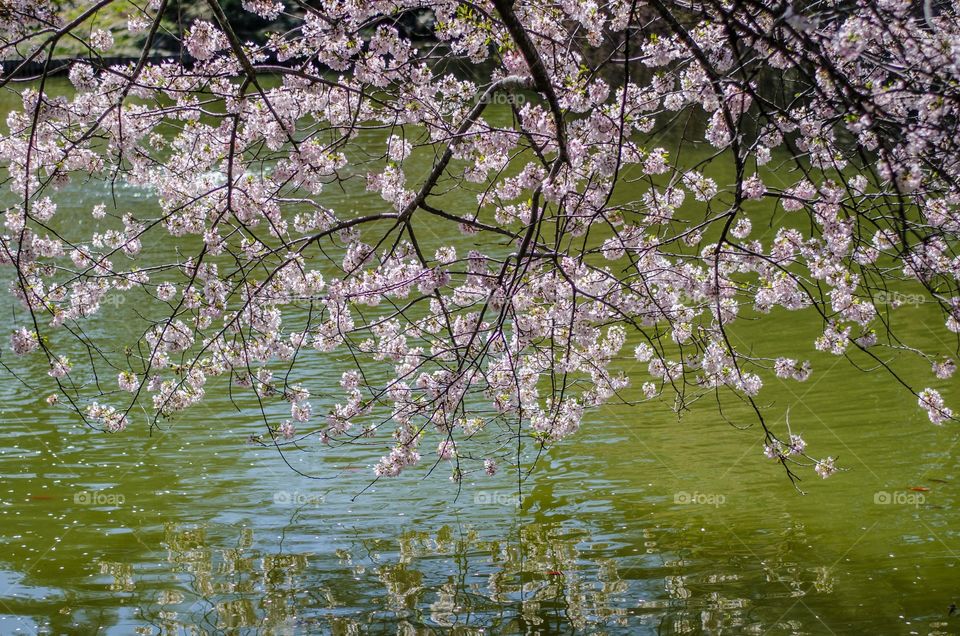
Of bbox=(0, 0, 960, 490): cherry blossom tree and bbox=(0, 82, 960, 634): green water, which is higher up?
bbox=(0, 0, 960, 490): cherry blossom tree

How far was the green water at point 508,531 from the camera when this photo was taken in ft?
15.3

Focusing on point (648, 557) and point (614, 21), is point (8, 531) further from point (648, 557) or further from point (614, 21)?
point (614, 21)

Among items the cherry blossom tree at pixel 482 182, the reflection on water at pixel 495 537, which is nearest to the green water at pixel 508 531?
the reflection on water at pixel 495 537

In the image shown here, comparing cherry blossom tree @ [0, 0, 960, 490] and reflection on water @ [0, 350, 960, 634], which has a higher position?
cherry blossom tree @ [0, 0, 960, 490]

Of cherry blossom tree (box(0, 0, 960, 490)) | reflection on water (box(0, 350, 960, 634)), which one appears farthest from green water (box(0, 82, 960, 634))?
cherry blossom tree (box(0, 0, 960, 490))

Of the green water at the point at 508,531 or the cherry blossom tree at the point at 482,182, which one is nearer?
the cherry blossom tree at the point at 482,182

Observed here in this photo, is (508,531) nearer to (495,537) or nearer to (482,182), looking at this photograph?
(495,537)

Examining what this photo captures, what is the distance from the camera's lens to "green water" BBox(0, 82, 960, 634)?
467cm

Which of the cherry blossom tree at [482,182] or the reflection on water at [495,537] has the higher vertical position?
the cherry blossom tree at [482,182]

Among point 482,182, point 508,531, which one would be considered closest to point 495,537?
point 508,531

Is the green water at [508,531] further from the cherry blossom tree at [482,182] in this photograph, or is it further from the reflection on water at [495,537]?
the cherry blossom tree at [482,182]

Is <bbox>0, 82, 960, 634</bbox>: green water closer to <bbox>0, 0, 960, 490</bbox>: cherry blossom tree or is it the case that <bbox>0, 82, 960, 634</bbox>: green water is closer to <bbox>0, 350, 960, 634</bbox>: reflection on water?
<bbox>0, 350, 960, 634</bbox>: reflection on water

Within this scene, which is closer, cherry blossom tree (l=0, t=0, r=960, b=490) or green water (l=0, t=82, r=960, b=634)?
cherry blossom tree (l=0, t=0, r=960, b=490)

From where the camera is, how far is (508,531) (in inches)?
220
